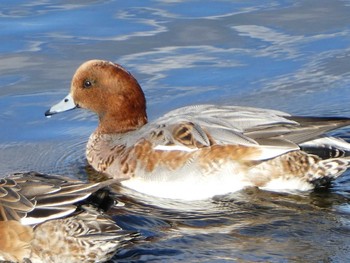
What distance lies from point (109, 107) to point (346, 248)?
119 inches

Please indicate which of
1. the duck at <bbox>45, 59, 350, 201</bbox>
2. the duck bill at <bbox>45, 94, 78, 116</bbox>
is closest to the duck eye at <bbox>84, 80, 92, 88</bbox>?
→ the duck bill at <bbox>45, 94, 78, 116</bbox>

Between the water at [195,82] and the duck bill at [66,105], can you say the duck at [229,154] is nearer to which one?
the water at [195,82]

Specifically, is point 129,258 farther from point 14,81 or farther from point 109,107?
point 14,81

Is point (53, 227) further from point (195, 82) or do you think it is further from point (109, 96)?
point (195, 82)

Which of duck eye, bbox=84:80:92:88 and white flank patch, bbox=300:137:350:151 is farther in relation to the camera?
A: duck eye, bbox=84:80:92:88

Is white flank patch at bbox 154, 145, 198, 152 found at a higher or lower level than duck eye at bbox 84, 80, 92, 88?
lower

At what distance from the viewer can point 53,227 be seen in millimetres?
6312

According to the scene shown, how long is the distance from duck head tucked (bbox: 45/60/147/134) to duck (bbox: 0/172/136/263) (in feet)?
8.03

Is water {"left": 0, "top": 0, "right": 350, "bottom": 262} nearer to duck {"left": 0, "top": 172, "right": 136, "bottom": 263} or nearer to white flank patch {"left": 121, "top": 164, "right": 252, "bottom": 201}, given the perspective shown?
white flank patch {"left": 121, "top": 164, "right": 252, "bottom": 201}

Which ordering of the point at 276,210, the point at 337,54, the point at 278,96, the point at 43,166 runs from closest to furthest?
the point at 276,210, the point at 43,166, the point at 278,96, the point at 337,54

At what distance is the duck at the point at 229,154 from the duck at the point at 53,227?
157cm

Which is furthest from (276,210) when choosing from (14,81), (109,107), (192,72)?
(14,81)

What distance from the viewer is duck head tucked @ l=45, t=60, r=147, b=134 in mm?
8836

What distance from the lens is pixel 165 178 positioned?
7.99 m
